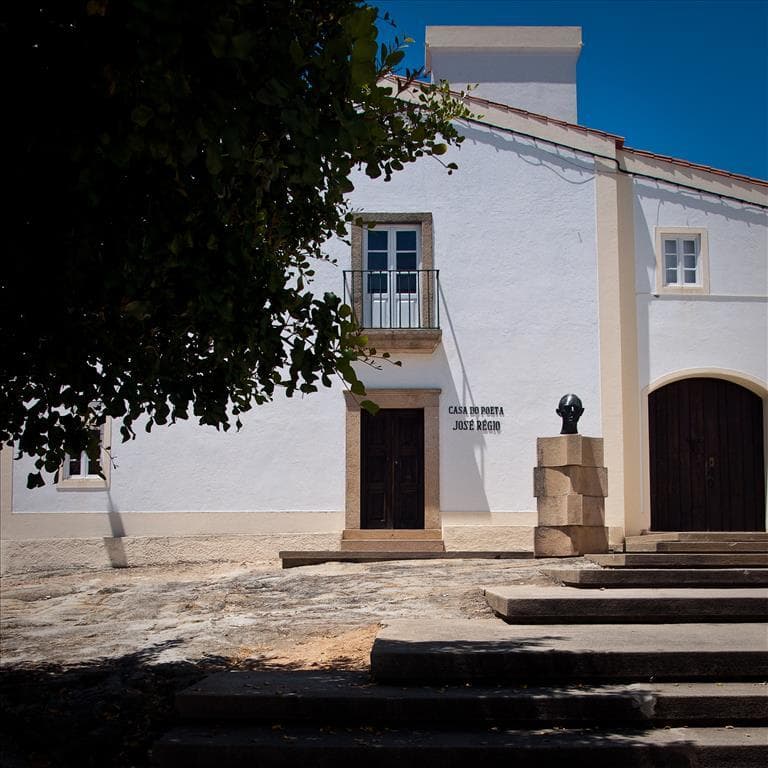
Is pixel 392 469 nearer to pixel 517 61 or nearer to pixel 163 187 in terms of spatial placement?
pixel 517 61

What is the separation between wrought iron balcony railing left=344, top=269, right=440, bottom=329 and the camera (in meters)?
14.3

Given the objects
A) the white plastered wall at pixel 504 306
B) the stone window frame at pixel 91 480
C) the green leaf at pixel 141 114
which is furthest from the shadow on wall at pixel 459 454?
the green leaf at pixel 141 114

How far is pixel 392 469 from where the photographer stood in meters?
14.5

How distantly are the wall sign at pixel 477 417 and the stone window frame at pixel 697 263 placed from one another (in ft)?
10.2

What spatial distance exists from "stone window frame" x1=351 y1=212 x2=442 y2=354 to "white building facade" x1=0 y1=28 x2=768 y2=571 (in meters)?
0.03

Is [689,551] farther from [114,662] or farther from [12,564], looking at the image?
[12,564]

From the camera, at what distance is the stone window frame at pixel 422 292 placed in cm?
1391

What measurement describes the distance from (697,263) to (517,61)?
654 centimetres

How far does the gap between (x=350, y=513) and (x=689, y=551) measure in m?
5.25

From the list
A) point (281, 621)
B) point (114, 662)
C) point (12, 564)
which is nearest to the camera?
point (114, 662)

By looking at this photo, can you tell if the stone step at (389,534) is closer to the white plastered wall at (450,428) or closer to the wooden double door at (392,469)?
the white plastered wall at (450,428)

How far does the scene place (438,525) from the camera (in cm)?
1400

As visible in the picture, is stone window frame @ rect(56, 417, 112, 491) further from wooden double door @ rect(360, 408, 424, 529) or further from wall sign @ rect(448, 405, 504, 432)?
wall sign @ rect(448, 405, 504, 432)

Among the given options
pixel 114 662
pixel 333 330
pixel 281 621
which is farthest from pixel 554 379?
pixel 333 330
